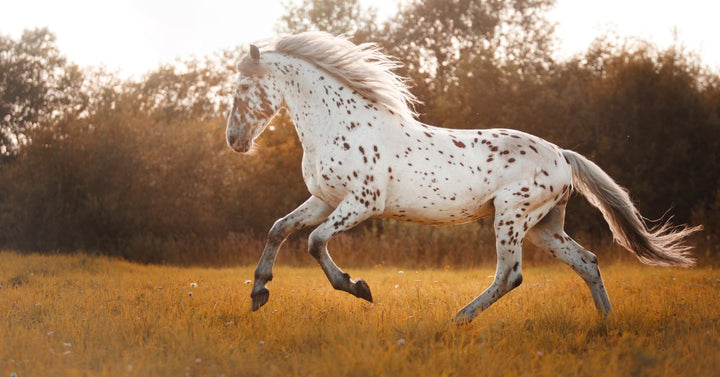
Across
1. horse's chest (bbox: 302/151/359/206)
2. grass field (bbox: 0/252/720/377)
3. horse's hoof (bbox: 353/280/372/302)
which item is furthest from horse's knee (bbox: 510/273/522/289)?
horse's chest (bbox: 302/151/359/206)

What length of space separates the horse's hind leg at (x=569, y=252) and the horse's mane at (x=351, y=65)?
1.68 m

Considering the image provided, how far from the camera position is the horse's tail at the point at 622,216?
21.5ft

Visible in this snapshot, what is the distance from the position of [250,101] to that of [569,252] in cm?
331

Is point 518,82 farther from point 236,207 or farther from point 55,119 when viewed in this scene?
point 55,119

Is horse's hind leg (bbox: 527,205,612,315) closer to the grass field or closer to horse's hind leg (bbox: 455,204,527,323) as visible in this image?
the grass field

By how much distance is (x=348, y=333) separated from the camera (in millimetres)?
4660

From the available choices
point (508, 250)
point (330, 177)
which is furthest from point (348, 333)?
point (508, 250)

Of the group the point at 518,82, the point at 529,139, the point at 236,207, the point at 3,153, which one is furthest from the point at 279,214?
→ the point at 529,139

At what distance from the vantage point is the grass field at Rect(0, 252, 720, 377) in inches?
155

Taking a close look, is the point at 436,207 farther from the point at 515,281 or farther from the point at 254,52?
the point at 254,52

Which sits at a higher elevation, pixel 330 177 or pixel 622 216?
pixel 330 177

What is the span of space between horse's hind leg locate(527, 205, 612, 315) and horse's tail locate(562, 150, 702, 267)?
0.46m

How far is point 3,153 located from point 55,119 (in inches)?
233

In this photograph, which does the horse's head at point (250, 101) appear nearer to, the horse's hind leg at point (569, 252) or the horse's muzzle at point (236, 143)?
the horse's muzzle at point (236, 143)
